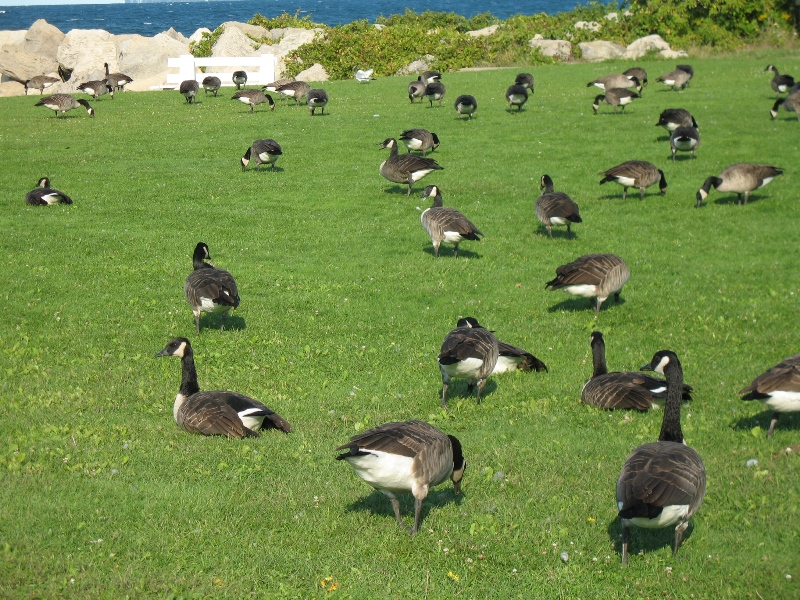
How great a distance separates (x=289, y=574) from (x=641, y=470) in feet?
10.6

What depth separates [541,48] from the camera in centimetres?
5369

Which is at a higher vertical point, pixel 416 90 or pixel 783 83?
pixel 783 83

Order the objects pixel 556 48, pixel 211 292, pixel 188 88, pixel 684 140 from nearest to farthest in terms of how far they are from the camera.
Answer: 1. pixel 211 292
2. pixel 684 140
3. pixel 188 88
4. pixel 556 48

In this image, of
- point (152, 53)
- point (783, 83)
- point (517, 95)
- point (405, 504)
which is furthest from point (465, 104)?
point (152, 53)

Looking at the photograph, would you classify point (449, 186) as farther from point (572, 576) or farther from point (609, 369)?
point (572, 576)

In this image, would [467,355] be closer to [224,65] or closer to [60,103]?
[60,103]

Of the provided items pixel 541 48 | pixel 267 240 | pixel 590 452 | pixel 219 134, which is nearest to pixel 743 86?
pixel 541 48

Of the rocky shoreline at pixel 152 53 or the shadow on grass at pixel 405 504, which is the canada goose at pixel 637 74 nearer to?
the rocky shoreline at pixel 152 53

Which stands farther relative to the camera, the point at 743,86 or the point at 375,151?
the point at 743,86

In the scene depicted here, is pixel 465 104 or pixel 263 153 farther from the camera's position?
pixel 465 104

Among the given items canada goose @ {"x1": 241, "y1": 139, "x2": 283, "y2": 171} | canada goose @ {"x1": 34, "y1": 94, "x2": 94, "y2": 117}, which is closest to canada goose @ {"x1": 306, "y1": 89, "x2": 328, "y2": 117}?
canada goose @ {"x1": 241, "y1": 139, "x2": 283, "y2": 171}

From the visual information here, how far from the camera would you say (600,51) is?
174ft

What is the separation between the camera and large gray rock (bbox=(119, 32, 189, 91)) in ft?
177

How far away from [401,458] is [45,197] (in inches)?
735
